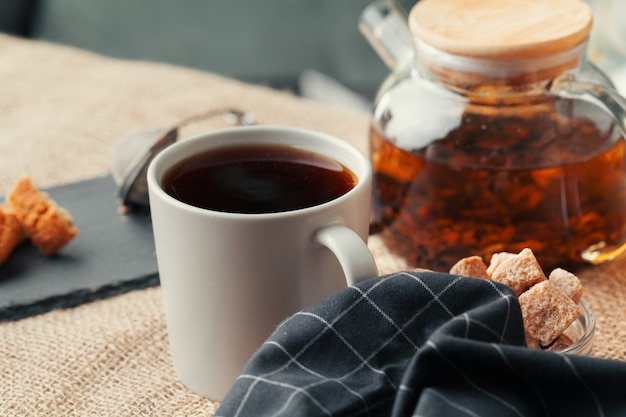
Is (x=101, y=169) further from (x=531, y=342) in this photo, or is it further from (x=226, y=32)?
(x=226, y=32)

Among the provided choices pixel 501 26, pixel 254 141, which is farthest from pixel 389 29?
pixel 254 141

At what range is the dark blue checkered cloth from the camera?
0.55 metres

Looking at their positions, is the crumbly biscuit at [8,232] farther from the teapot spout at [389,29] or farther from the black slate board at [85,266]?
the teapot spout at [389,29]

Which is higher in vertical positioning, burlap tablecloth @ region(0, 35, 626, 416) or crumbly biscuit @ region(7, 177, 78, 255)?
crumbly biscuit @ region(7, 177, 78, 255)

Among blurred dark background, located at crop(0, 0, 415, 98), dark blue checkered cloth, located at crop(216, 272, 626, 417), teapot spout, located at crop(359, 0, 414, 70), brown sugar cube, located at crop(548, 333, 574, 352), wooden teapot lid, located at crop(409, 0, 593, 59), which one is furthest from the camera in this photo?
blurred dark background, located at crop(0, 0, 415, 98)

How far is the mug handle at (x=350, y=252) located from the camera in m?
0.60

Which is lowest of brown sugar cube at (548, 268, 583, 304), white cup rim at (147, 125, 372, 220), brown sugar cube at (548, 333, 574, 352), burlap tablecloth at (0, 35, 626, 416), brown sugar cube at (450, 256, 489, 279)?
burlap tablecloth at (0, 35, 626, 416)

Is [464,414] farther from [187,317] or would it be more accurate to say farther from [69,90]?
[69,90]

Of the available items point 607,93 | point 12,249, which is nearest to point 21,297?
point 12,249

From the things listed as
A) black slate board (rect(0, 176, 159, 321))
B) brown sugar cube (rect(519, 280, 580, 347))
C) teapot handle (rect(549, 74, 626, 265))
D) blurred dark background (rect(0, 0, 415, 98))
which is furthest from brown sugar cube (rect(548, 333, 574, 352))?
blurred dark background (rect(0, 0, 415, 98))

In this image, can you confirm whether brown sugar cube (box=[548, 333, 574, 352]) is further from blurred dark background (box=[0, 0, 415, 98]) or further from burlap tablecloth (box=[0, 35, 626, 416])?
blurred dark background (box=[0, 0, 415, 98])

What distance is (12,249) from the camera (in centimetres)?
93

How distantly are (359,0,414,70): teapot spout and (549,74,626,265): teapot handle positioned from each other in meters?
0.24

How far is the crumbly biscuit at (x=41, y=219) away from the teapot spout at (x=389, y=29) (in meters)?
0.42
